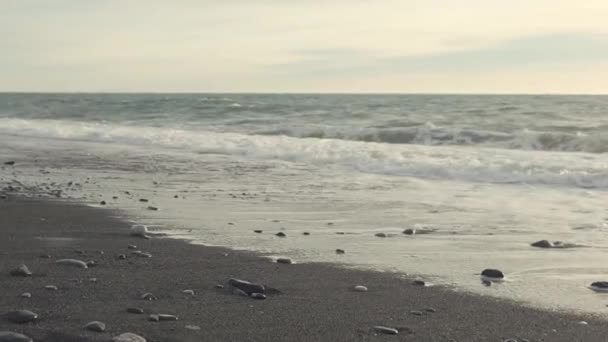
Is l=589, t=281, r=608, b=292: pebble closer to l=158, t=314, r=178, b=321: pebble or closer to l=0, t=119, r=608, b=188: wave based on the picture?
l=158, t=314, r=178, b=321: pebble

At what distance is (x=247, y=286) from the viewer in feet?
14.5

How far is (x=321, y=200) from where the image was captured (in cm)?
891

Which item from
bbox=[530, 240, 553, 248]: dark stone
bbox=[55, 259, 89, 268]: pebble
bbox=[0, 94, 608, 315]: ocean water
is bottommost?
bbox=[0, 94, 608, 315]: ocean water

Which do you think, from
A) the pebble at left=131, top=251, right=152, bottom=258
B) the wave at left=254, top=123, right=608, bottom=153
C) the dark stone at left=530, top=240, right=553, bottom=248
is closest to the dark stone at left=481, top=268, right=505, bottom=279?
the dark stone at left=530, top=240, right=553, bottom=248

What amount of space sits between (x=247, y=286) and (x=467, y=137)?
17.2 meters

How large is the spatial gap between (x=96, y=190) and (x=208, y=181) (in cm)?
173

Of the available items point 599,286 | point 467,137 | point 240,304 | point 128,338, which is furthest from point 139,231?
point 467,137

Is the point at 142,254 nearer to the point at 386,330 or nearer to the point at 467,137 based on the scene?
the point at 386,330

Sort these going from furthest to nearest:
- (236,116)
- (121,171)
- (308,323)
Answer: (236,116), (121,171), (308,323)

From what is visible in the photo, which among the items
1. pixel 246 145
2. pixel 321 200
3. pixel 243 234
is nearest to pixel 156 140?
pixel 246 145

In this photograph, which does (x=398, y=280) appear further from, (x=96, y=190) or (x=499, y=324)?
(x=96, y=190)

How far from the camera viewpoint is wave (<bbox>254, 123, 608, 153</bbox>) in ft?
60.3

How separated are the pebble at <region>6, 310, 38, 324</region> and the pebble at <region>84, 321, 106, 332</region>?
0.85 feet

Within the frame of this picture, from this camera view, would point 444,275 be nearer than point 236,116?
Yes
